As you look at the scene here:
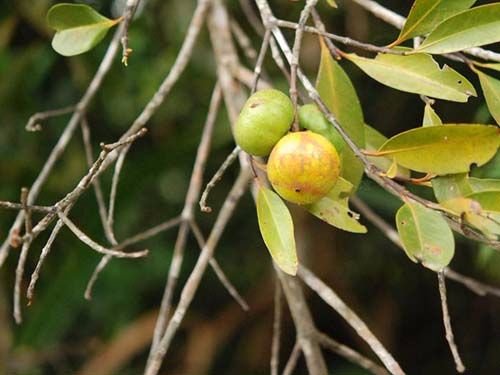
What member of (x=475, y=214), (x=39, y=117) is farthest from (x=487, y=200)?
(x=39, y=117)

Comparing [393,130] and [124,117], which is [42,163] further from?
[393,130]

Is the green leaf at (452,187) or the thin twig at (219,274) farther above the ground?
the green leaf at (452,187)

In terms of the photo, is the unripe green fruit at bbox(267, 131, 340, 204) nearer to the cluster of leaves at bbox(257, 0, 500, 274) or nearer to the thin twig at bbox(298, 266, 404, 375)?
the cluster of leaves at bbox(257, 0, 500, 274)

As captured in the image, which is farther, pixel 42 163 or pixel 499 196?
pixel 42 163

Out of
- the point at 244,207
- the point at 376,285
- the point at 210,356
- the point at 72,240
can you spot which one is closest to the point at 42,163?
the point at 72,240

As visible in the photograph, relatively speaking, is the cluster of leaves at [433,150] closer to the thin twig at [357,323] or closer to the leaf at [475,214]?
the leaf at [475,214]

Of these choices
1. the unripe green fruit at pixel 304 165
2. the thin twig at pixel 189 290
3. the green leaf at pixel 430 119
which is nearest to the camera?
the unripe green fruit at pixel 304 165

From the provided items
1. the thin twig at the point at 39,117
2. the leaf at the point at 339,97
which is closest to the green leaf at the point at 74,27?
the thin twig at the point at 39,117
